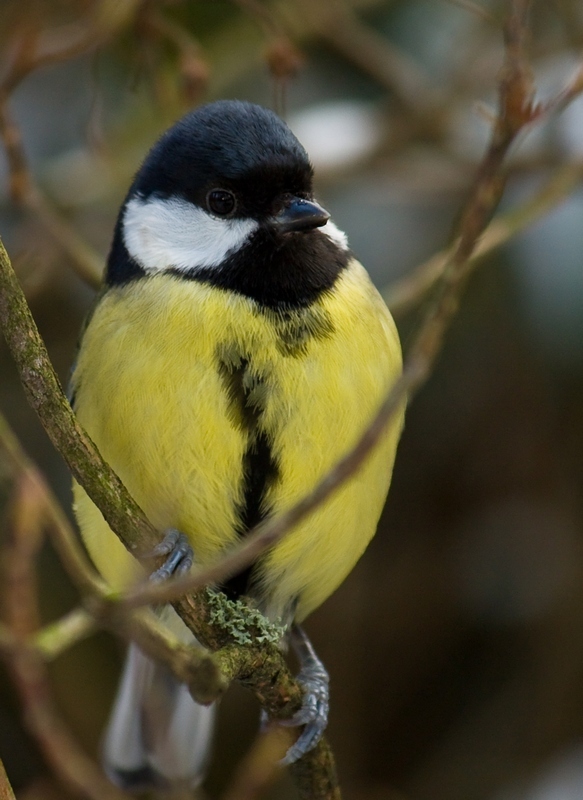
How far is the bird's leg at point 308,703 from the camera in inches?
60.8

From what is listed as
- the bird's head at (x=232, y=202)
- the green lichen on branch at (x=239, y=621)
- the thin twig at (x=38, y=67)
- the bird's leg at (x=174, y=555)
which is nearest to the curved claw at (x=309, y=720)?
the green lichen on branch at (x=239, y=621)

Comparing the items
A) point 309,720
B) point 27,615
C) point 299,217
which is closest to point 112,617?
point 27,615

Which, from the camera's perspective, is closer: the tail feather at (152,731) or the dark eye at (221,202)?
the dark eye at (221,202)

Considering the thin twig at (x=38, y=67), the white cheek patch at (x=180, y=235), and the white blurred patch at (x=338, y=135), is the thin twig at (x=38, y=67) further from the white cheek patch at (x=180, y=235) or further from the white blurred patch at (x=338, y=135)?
the white blurred patch at (x=338, y=135)

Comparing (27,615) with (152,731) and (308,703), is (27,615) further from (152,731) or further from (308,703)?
(152,731)

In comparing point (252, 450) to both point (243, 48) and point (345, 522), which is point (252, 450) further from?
point (243, 48)

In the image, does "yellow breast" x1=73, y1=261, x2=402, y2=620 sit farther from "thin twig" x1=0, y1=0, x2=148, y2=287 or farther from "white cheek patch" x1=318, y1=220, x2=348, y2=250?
"thin twig" x1=0, y1=0, x2=148, y2=287

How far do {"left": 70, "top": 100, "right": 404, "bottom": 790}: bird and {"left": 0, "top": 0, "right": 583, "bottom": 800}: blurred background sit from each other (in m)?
0.82

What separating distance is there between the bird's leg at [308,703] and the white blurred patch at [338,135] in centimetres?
114

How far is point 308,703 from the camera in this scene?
166 cm

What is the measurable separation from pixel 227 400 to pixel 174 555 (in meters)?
0.25

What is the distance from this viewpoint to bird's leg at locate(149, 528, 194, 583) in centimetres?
151

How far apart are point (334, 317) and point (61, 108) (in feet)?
5.44

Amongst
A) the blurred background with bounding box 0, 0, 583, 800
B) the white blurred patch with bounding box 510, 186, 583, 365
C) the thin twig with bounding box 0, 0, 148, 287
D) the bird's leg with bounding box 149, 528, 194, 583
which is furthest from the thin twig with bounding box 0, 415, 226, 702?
the white blurred patch with bounding box 510, 186, 583, 365
